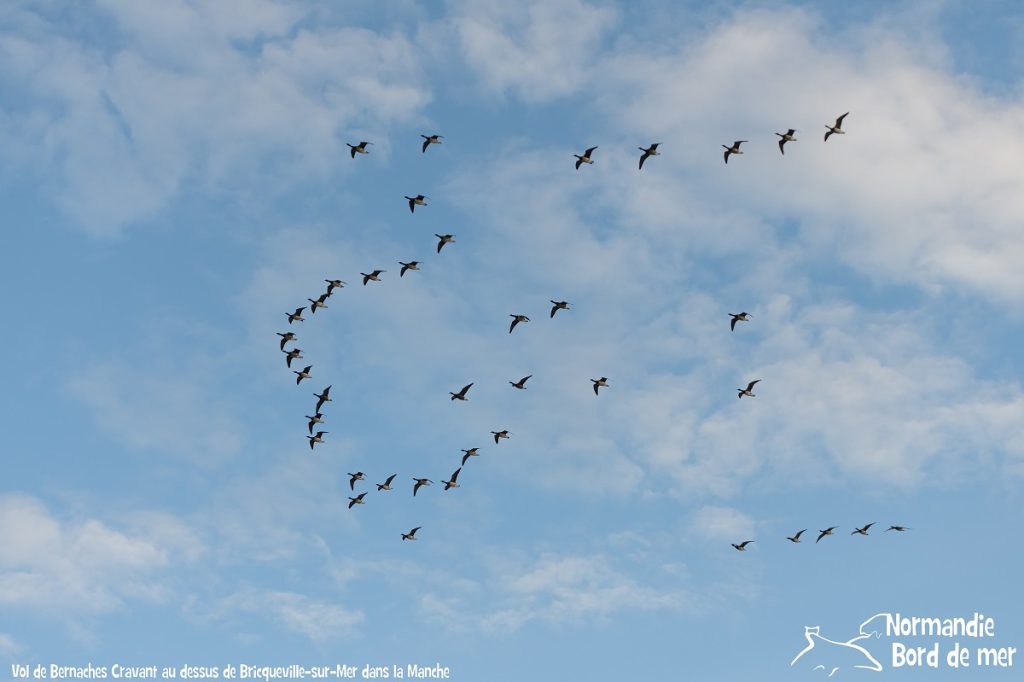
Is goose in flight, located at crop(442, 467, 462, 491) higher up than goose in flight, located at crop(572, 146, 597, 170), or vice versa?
goose in flight, located at crop(572, 146, 597, 170)

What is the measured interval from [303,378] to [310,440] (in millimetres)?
6128

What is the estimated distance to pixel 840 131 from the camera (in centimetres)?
12006

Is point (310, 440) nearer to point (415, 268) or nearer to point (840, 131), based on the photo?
point (415, 268)

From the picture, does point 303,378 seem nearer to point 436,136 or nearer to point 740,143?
point 436,136

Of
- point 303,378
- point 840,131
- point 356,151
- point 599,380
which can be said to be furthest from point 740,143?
point 303,378

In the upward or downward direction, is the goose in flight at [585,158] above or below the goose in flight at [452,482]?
above

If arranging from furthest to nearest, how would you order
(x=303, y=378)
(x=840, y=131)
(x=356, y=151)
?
(x=303, y=378), (x=356, y=151), (x=840, y=131)

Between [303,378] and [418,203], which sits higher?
[418,203]

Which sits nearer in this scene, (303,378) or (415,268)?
(415,268)

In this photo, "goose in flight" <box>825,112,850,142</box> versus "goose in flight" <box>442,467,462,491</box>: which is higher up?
"goose in flight" <box>825,112,850,142</box>

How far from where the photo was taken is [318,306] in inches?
5217

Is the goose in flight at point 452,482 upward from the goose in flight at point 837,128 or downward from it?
downward

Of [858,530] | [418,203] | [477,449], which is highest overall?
[418,203]

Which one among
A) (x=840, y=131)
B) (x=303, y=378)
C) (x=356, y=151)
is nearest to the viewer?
(x=840, y=131)
